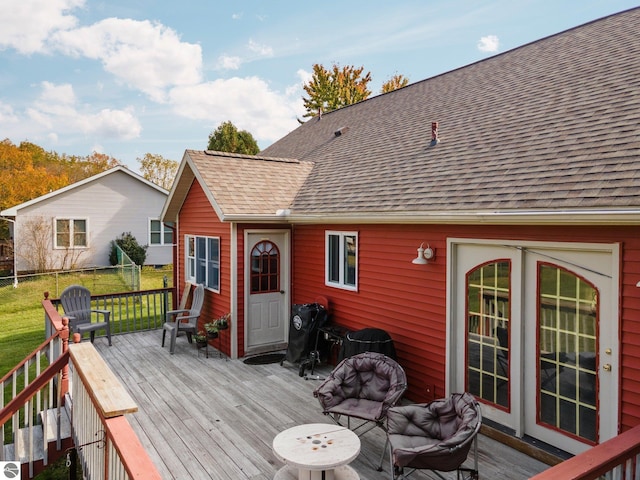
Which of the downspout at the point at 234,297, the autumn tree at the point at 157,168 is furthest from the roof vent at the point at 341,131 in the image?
the autumn tree at the point at 157,168

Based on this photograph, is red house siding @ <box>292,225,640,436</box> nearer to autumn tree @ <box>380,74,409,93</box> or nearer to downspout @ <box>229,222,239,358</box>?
downspout @ <box>229,222,239,358</box>

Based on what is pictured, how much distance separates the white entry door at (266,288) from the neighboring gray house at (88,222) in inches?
473

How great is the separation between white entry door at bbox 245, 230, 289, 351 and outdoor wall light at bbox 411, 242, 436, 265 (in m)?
3.53

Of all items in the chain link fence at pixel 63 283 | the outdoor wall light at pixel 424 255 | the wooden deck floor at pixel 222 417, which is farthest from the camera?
the chain link fence at pixel 63 283

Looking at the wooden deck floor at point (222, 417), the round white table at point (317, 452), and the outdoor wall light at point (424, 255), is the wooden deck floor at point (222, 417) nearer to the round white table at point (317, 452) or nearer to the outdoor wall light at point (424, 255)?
the round white table at point (317, 452)

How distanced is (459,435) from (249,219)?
5224mm

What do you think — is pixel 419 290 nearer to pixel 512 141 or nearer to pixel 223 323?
pixel 512 141

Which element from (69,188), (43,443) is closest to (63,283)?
(69,188)

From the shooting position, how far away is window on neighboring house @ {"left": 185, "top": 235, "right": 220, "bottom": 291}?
9.07m

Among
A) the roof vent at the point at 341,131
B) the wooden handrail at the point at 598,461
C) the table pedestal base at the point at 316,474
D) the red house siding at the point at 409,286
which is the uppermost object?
the roof vent at the point at 341,131

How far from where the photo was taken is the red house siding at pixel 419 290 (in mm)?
3832

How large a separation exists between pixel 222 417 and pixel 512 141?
5.26 meters

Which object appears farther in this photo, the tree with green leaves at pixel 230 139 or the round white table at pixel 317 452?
the tree with green leaves at pixel 230 139

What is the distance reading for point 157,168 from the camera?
1754 inches
